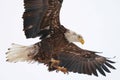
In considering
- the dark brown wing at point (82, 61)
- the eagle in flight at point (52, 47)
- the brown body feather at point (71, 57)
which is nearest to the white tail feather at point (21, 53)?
the eagle in flight at point (52, 47)

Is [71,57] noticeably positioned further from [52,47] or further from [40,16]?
[40,16]

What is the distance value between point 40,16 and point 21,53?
90 centimetres

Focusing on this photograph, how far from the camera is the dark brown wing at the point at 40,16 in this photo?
27.2 feet

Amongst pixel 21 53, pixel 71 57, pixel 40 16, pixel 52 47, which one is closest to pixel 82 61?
pixel 71 57

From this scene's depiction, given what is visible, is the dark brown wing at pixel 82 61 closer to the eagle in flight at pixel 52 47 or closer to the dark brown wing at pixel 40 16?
the eagle in flight at pixel 52 47

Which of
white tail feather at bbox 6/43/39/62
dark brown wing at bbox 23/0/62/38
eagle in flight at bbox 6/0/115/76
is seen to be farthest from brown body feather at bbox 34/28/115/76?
dark brown wing at bbox 23/0/62/38

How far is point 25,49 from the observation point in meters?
9.05

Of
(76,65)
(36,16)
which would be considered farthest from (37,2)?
(76,65)

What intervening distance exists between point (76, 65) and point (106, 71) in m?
0.56

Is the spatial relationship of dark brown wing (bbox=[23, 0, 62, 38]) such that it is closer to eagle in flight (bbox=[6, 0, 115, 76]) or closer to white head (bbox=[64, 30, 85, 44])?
eagle in flight (bbox=[6, 0, 115, 76])

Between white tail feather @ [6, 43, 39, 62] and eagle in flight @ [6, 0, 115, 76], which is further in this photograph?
white tail feather @ [6, 43, 39, 62]

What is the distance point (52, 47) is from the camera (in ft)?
28.9

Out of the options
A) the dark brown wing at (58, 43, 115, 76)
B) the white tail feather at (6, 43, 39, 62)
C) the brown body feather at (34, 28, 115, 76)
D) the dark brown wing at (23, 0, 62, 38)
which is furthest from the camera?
the dark brown wing at (58, 43, 115, 76)

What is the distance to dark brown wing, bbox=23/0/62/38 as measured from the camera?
8.28 meters
